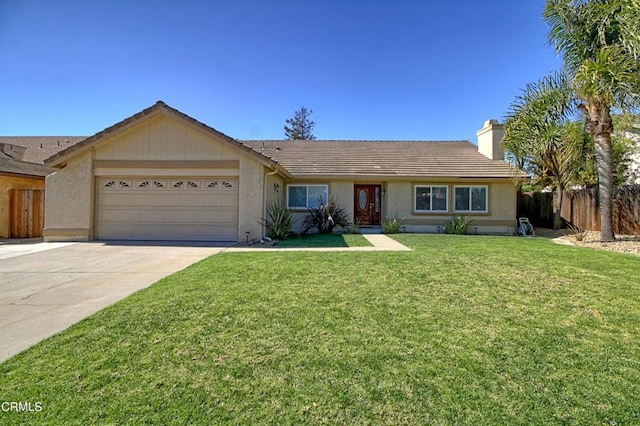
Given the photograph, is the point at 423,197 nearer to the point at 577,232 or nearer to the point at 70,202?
the point at 577,232

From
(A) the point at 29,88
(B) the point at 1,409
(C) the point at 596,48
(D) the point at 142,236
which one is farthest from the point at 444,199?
(A) the point at 29,88

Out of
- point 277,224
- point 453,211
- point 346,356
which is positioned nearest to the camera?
point 346,356

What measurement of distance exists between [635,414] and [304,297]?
3.66 m

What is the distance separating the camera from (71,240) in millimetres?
11695

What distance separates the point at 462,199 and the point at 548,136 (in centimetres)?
462

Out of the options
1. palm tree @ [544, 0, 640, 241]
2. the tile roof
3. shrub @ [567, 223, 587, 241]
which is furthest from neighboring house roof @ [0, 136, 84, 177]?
shrub @ [567, 223, 587, 241]

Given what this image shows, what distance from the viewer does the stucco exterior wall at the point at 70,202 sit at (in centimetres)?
1179

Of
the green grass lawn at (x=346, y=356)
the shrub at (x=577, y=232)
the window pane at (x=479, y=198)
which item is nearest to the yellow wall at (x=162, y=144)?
the green grass lawn at (x=346, y=356)

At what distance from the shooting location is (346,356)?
3164 mm

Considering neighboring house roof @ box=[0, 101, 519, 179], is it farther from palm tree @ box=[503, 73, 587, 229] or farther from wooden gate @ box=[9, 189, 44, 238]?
wooden gate @ box=[9, 189, 44, 238]

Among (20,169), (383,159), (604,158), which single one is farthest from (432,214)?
(20,169)

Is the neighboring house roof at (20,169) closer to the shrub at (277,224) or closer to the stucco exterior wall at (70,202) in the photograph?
the stucco exterior wall at (70,202)

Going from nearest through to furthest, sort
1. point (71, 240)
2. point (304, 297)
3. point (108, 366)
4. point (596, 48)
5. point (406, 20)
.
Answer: point (108, 366) < point (304, 297) < point (596, 48) < point (71, 240) < point (406, 20)

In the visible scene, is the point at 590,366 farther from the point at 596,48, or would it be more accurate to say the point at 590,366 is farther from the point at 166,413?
the point at 596,48
